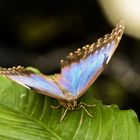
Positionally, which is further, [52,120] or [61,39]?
[61,39]

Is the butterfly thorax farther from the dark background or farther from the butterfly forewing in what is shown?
the dark background

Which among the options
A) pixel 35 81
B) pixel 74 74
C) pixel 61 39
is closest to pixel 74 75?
pixel 74 74

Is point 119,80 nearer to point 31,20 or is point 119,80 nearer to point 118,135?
point 31,20

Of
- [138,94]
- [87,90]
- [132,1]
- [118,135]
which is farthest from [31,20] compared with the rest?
[118,135]

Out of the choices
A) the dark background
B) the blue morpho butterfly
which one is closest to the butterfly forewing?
the blue morpho butterfly

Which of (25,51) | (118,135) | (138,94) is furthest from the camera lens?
(25,51)

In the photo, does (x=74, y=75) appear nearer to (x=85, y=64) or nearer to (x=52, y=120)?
(x=85, y=64)
